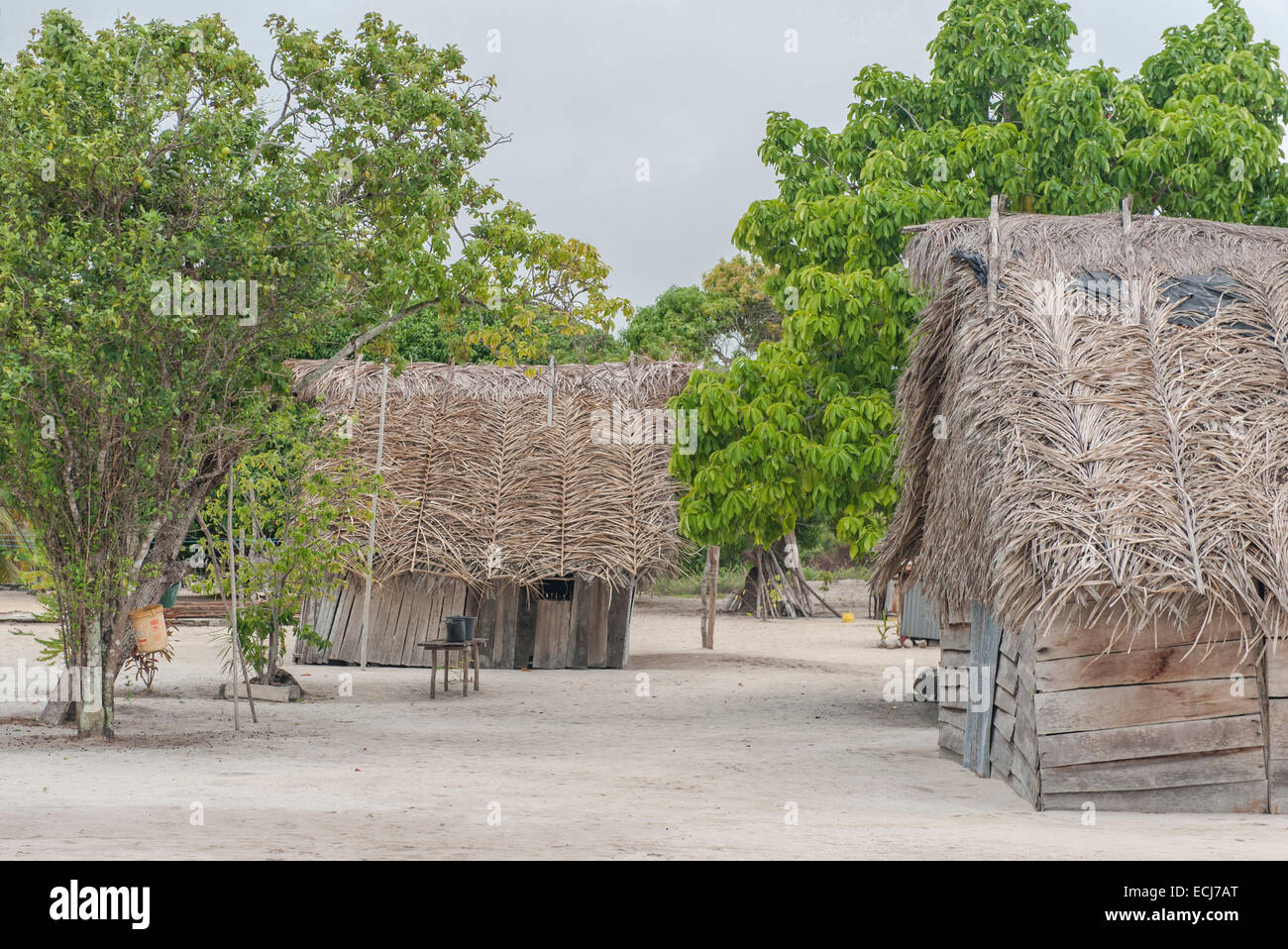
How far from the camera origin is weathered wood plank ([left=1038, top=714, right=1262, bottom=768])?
8.33 m

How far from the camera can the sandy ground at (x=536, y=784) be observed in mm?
6770

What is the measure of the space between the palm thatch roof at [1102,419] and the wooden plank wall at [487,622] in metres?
8.03

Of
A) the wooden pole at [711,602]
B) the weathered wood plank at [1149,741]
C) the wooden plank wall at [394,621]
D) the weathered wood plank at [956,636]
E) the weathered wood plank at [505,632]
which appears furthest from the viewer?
the wooden pole at [711,602]

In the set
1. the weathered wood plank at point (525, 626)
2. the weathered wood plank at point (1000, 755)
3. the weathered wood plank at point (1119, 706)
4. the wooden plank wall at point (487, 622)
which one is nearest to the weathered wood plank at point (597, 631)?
the wooden plank wall at point (487, 622)

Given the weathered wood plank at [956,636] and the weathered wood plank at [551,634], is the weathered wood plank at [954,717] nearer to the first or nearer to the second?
the weathered wood plank at [956,636]

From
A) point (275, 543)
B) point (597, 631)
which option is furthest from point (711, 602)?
point (275, 543)

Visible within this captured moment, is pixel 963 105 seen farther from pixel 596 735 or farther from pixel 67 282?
pixel 67 282

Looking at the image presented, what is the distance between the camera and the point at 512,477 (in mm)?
18578

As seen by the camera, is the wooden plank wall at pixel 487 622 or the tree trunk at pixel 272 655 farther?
the wooden plank wall at pixel 487 622

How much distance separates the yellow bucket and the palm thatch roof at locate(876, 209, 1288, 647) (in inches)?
279

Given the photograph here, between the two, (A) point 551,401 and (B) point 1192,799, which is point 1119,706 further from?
(A) point 551,401

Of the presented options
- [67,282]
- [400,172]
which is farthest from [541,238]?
[67,282]

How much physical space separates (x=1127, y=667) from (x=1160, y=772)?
72cm

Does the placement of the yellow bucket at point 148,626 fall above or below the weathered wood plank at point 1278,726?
above
